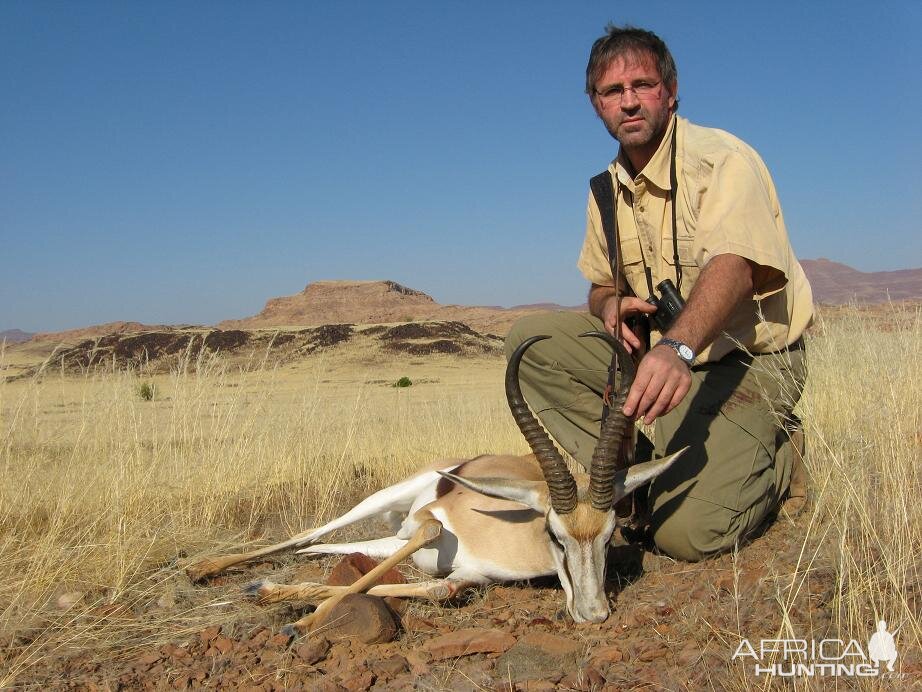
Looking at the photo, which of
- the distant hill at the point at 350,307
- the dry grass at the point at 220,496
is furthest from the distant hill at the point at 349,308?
the dry grass at the point at 220,496

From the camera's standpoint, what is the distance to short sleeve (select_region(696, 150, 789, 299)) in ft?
12.4

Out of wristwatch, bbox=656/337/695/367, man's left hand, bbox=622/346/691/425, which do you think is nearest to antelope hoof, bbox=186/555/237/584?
man's left hand, bbox=622/346/691/425

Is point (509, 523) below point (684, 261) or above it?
below

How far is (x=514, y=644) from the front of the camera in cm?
339

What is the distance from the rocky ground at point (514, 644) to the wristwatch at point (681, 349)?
2.96ft

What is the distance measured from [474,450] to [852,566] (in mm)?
5280

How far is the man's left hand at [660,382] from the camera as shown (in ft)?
10.6

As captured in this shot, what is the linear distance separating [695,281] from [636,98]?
124 cm

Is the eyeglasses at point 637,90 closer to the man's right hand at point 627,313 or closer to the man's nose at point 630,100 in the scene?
the man's nose at point 630,100

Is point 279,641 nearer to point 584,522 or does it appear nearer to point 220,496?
point 584,522

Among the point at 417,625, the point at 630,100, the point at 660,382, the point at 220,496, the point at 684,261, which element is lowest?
the point at 417,625

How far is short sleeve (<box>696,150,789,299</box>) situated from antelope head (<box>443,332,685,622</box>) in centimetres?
77

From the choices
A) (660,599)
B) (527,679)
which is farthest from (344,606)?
(660,599)

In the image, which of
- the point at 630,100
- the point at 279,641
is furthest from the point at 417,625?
the point at 630,100
